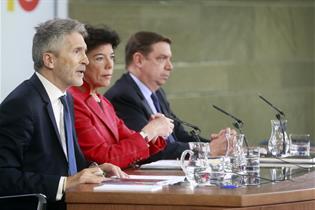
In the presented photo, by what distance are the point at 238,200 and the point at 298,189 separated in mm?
372

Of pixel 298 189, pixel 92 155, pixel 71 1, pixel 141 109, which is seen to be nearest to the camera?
pixel 298 189

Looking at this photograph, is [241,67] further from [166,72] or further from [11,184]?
[11,184]

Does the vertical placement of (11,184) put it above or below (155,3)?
below

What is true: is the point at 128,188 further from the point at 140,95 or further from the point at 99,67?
the point at 140,95

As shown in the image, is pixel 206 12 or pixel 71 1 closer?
pixel 71 1

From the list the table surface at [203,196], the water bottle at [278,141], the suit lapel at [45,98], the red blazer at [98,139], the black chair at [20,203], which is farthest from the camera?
the water bottle at [278,141]

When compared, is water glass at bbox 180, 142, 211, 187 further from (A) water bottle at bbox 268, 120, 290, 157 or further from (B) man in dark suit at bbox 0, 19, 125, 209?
(A) water bottle at bbox 268, 120, 290, 157

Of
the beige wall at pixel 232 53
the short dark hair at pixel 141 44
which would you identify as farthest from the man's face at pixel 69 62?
the beige wall at pixel 232 53

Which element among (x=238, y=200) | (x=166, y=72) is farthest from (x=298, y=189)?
(x=166, y=72)

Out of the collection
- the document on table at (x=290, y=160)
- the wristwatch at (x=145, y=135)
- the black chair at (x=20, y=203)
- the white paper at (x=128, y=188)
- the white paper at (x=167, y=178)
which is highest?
the wristwatch at (x=145, y=135)

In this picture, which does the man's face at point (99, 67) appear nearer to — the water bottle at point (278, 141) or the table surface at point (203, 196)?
the water bottle at point (278, 141)

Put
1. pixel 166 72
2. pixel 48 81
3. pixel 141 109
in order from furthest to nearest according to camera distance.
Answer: pixel 166 72 → pixel 141 109 → pixel 48 81

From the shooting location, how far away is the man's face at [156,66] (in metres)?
6.55

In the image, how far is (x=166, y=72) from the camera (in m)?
6.67
